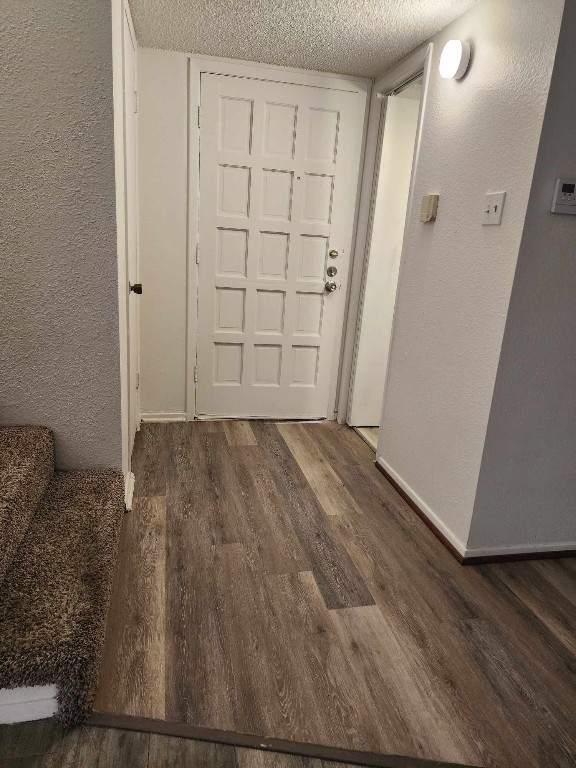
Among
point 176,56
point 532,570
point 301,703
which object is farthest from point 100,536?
point 176,56

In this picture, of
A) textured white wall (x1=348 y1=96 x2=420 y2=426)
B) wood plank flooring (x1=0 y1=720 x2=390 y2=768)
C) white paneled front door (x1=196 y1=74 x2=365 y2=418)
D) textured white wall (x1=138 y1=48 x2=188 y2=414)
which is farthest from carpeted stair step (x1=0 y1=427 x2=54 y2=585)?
textured white wall (x1=348 y1=96 x2=420 y2=426)

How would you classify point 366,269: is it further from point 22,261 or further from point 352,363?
point 22,261

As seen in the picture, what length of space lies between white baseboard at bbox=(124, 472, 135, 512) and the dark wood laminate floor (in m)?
0.05

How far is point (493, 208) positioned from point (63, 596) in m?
1.85

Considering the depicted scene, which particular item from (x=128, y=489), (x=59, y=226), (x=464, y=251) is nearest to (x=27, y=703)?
(x=128, y=489)

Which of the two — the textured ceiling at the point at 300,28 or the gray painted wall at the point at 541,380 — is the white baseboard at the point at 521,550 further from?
the textured ceiling at the point at 300,28

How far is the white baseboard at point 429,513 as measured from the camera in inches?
79.2

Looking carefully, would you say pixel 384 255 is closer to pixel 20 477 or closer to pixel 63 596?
pixel 20 477

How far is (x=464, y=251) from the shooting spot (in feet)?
6.66

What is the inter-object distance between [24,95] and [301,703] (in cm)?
194

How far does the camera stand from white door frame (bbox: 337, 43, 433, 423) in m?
2.71

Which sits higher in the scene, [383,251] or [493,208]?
[493,208]

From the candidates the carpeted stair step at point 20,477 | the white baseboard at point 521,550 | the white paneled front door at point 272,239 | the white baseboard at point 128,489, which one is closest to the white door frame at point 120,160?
the white baseboard at point 128,489

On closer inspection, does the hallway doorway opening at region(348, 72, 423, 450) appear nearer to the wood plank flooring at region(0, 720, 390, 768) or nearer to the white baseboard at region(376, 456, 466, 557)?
the white baseboard at region(376, 456, 466, 557)
